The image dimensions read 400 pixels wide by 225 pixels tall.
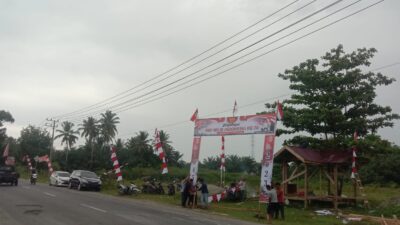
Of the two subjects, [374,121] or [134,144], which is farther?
[134,144]

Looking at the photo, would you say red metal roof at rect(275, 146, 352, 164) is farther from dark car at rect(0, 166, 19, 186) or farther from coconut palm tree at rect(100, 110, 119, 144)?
coconut palm tree at rect(100, 110, 119, 144)

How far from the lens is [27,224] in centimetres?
1359

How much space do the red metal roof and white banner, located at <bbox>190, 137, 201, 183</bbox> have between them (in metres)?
4.68

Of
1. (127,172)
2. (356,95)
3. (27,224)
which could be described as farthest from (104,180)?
(127,172)

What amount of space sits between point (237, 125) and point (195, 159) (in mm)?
3462

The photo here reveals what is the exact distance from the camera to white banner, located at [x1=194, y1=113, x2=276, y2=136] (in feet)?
78.5

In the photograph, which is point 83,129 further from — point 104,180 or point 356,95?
point 356,95

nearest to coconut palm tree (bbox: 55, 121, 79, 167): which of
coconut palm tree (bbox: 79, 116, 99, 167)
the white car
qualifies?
coconut palm tree (bbox: 79, 116, 99, 167)

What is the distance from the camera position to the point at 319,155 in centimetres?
2678

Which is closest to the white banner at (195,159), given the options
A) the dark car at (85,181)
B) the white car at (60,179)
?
the dark car at (85,181)

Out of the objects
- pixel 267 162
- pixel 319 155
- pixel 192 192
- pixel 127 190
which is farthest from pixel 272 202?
Answer: pixel 127 190

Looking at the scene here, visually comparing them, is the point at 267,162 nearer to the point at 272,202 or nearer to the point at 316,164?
the point at 272,202

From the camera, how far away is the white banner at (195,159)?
27.2m

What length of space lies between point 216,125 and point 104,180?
54.8 ft
